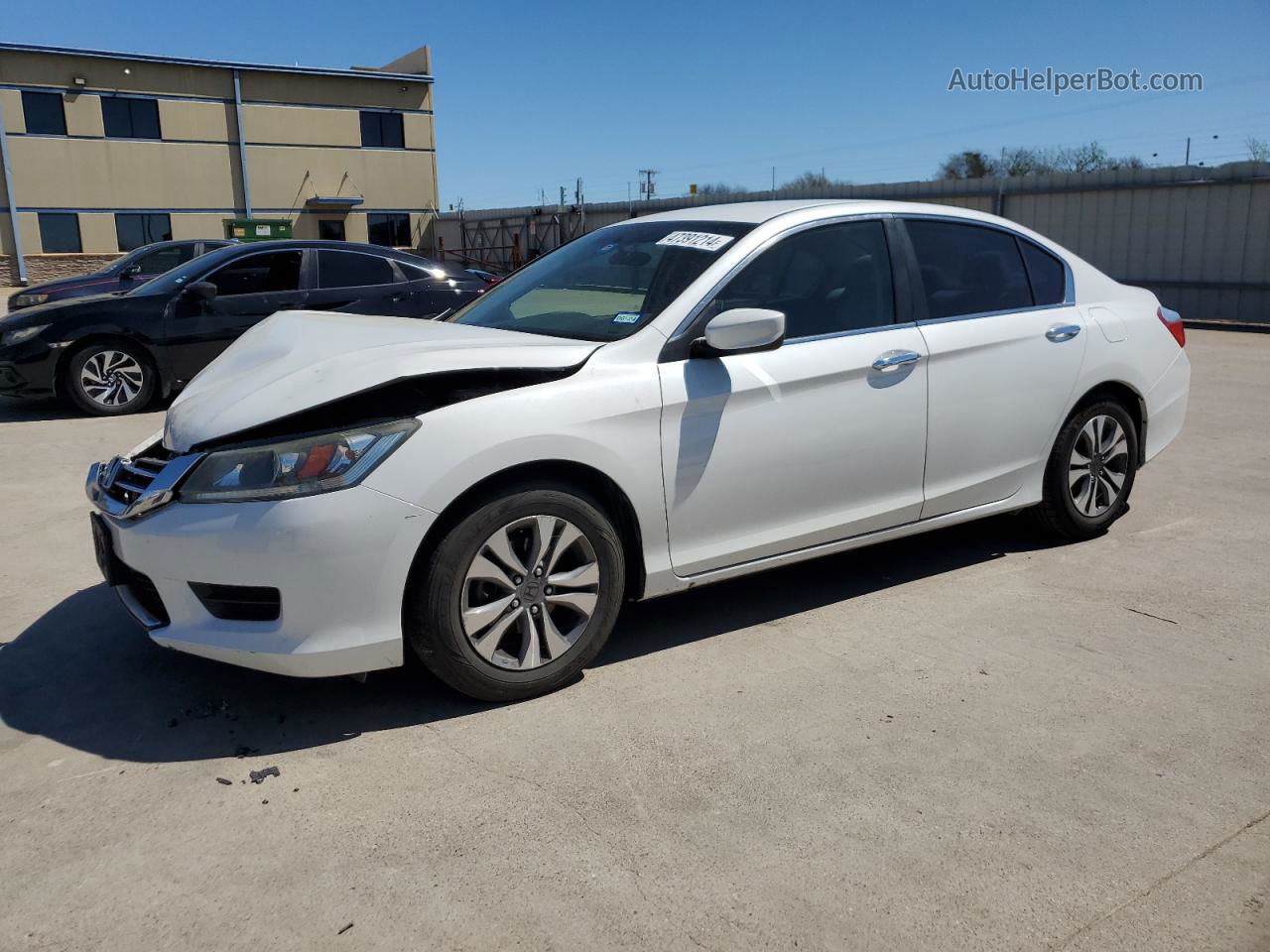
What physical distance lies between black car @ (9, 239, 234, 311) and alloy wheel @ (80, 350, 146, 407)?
1088 millimetres

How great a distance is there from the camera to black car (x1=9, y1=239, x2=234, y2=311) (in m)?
11.2

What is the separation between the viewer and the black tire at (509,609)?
326 cm

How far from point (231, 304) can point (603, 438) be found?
6668 mm

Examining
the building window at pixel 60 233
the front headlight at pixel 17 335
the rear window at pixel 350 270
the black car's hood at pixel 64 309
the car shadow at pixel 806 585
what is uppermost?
the building window at pixel 60 233

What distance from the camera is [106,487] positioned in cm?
365

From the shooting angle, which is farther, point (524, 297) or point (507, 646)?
point (524, 297)

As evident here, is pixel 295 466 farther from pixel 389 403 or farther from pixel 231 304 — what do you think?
pixel 231 304

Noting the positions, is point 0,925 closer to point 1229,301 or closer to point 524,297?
point 524,297

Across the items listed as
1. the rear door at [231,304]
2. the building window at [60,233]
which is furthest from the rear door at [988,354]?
the building window at [60,233]

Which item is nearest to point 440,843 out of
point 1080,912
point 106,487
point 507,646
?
point 507,646

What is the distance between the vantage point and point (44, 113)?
108 ft

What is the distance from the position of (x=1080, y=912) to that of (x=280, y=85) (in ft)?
128

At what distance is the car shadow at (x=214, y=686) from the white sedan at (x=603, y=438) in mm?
277

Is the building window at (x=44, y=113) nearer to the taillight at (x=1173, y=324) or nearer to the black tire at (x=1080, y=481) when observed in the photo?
the taillight at (x=1173, y=324)
